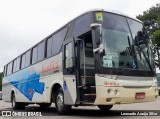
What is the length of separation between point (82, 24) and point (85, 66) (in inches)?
56.8

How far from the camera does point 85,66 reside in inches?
382

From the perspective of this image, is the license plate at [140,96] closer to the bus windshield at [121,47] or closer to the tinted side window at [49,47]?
the bus windshield at [121,47]

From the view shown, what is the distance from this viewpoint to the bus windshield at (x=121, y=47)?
8859 mm

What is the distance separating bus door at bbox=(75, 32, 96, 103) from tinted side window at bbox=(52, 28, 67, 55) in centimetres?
157

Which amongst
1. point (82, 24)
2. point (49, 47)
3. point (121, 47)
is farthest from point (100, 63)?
point (49, 47)

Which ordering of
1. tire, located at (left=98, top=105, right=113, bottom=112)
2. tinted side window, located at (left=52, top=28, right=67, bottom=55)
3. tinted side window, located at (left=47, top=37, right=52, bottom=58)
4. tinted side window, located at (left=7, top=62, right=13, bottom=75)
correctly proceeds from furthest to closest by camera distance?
tinted side window, located at (left=7, top=62, right=13, bottom=75) → tinted side window, located at (left=47, top=37, right=52, bottom=58) → tire, located at (left=98, top=105, right=113, bottom=112) → tinted side window, located at (left=52, top=28, right=67, bottom=55)

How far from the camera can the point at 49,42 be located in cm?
1293

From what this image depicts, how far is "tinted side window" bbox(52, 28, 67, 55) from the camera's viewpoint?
11.4 metres

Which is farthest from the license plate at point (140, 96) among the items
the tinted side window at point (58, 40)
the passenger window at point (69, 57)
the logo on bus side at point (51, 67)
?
the tinted side window at point (58, 40)

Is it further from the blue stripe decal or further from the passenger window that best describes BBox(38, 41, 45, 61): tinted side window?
the passenger window

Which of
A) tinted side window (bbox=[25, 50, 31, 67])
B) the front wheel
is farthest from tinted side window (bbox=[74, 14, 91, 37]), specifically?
tinted side window (bbox=[25, 50, 31, 67])

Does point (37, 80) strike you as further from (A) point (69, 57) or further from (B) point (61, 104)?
(A) point (69, 57)

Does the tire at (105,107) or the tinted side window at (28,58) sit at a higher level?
the tinted side window at (28,58)

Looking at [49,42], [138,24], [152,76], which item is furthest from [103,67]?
[49,42]
